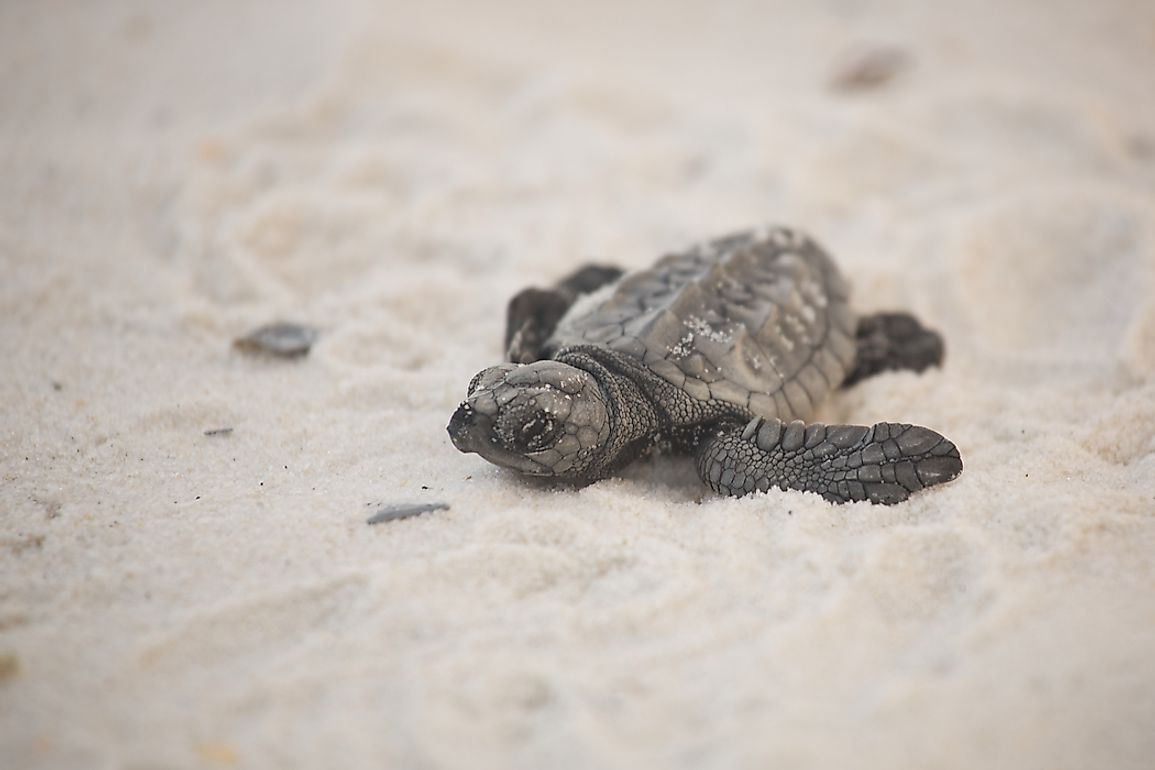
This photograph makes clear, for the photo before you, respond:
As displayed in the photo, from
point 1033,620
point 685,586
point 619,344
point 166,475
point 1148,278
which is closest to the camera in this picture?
point 1033,620

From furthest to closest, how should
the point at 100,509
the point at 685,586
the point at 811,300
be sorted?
the point at 811,300 < the point at 100,509 < the point at 685,586

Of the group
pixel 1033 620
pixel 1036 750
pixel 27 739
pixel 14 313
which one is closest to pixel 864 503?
pixel 1033 620

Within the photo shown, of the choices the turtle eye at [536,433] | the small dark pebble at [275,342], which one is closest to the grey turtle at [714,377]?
the turtle eye at [536,433]

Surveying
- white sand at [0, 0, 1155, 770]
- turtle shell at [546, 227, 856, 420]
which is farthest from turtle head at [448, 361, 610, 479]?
turtle shell at [546, 227, 856, 420]

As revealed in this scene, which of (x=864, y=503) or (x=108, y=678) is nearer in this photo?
(x=108, y=678)

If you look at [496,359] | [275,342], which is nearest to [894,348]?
[496,359]

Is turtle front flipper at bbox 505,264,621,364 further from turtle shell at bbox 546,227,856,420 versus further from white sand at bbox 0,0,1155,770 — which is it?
white sand at bbox 0,0,1155,770

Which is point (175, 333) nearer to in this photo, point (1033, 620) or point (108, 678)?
point (108, 678)
